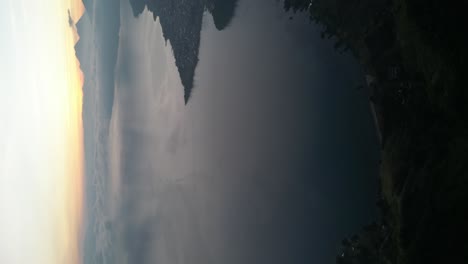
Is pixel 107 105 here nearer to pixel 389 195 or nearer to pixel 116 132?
pixel 116 132

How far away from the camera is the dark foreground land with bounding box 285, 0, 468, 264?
1764 cm

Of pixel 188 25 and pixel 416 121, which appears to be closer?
pixel 416 121

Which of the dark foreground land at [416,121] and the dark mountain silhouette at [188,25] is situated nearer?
the dark foreground land at [416,121]

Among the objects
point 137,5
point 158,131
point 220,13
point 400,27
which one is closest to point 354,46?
point 400,27

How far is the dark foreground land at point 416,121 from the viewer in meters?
17.6

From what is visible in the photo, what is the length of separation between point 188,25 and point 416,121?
1461 inches

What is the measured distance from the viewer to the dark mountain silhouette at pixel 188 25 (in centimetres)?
4791

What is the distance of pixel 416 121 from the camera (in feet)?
74.0

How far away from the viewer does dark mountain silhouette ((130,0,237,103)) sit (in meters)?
47.9

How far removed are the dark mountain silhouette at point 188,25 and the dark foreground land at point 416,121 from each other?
2111 cm

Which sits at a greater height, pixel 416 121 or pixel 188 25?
pixel 188 25

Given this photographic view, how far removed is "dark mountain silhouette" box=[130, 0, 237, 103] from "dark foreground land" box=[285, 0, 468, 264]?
2111cm

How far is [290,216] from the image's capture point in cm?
3600

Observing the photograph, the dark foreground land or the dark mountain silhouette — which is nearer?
the dark foreground land
